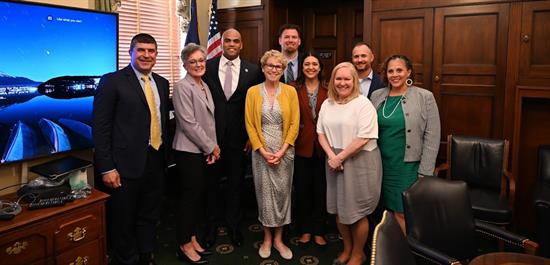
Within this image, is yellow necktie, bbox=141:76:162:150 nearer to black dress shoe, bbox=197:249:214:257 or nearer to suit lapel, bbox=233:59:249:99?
suit lapel, bbox=233:59:249:99

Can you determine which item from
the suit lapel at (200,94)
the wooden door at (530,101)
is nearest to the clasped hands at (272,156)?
the suit lapel at (200,94)

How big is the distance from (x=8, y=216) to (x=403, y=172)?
2219 mm

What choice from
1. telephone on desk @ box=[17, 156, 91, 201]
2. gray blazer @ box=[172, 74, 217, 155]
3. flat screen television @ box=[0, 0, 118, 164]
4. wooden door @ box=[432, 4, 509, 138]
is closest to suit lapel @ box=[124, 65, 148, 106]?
gray blazer @ box=[172, 74, 217, 155]

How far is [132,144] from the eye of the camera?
2432mm

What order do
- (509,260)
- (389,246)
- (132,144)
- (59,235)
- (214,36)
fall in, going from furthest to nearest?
(214,36) < (132,144) < (59,235) < (509,260) < (389,246)

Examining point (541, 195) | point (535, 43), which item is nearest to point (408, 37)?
point (535, 43)

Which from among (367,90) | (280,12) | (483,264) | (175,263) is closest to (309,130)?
(367,90)

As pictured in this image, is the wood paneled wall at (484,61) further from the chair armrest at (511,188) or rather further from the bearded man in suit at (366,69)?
the bearded man in suit at (366,69)

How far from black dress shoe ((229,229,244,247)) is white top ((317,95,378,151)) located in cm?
104

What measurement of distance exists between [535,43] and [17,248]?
337 centimetres

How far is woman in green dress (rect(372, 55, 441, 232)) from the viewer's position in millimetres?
2561

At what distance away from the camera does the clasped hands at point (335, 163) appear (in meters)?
2.52

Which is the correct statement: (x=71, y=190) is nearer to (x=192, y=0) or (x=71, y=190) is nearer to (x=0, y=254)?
(x=0, y=254)

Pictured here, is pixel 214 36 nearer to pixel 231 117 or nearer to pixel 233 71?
pixel 233 71
